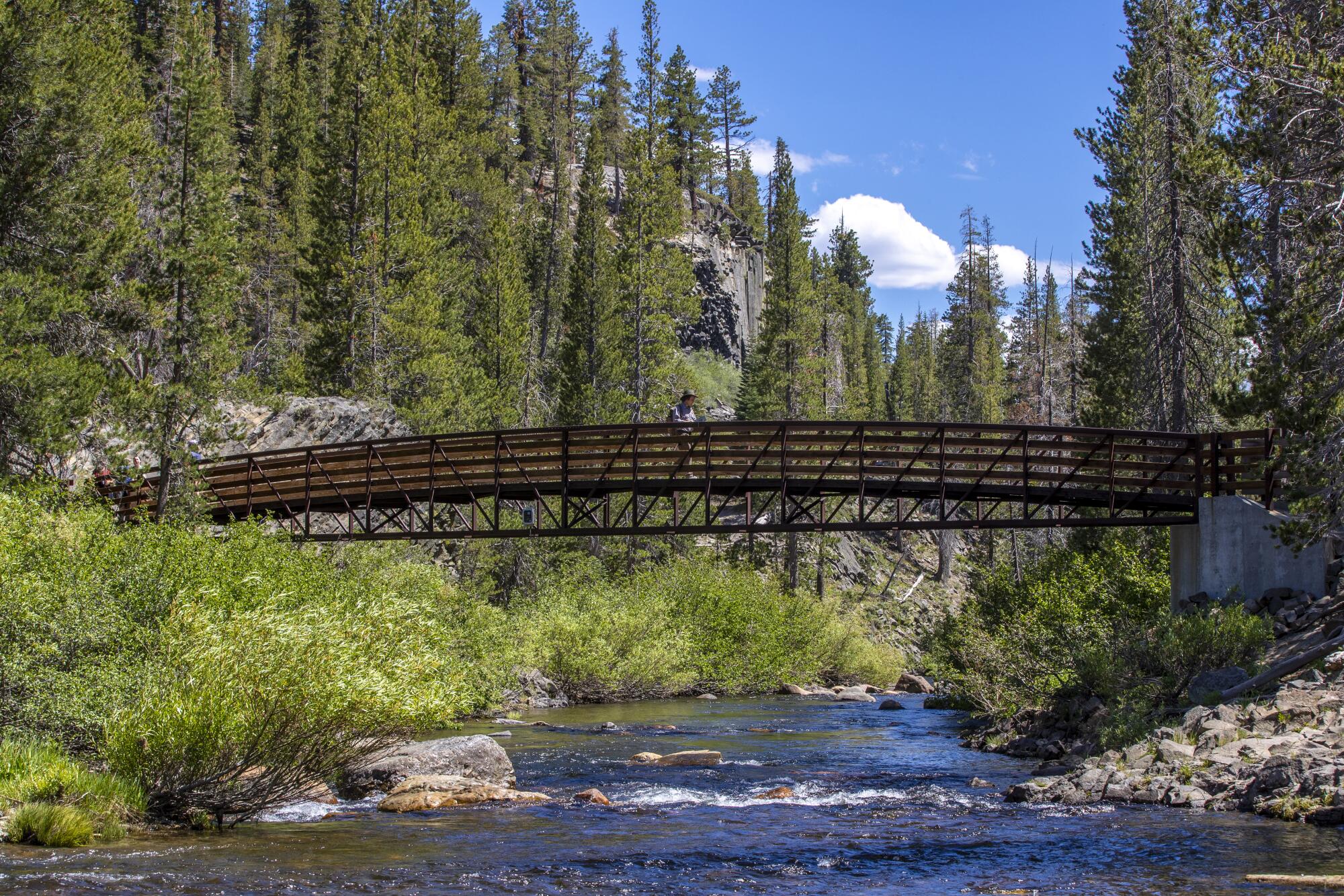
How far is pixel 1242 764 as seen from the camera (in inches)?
554

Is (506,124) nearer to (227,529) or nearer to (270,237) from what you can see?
(270,237)

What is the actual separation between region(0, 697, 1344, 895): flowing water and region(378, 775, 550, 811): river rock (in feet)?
1.22

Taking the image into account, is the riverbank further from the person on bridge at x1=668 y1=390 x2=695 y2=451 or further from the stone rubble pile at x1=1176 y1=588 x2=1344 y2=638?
the stone rubble pile at x1=1176 y1=588 x2=1344 y2=638

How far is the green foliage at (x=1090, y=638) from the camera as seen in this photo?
18.3m

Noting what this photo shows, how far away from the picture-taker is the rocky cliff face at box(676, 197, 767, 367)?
80375 mm

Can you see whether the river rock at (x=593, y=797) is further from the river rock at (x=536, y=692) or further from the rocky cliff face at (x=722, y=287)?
the rocky cliff face at (x=722, y=287)

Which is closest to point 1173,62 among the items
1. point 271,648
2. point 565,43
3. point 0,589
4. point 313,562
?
point 313,562

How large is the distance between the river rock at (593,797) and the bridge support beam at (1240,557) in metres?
12.1

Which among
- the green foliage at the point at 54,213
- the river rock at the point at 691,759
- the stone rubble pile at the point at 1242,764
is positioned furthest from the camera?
the green foliage at the point at 54,213

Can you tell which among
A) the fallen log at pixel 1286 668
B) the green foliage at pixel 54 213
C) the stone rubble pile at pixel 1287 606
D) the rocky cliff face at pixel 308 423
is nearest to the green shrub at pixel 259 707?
the green foliage at pixel 54 213

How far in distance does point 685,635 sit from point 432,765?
19.4 m

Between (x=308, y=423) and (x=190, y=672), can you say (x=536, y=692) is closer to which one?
(x=308, y=423)

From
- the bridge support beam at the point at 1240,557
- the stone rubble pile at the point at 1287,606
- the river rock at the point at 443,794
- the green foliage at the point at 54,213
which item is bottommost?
the river rock at the point at 443,794

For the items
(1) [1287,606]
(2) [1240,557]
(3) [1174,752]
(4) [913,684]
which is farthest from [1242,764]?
(4) [913,684]
